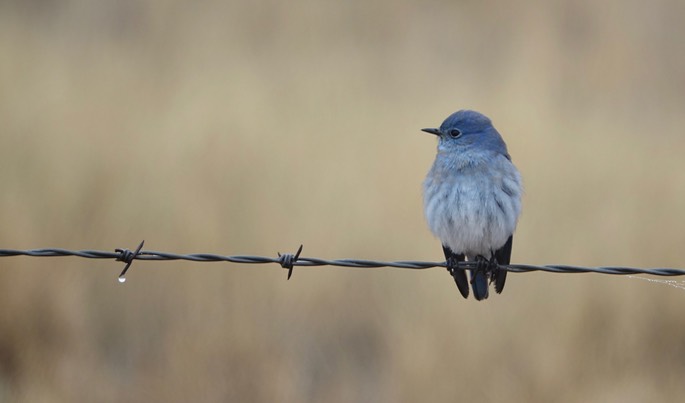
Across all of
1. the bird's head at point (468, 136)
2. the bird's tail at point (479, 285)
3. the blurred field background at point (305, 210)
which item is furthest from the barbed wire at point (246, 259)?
the blurred field background at point (305, 210)

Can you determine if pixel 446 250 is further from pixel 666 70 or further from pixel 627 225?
pixel 666 70

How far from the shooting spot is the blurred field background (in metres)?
Answer: 6.47

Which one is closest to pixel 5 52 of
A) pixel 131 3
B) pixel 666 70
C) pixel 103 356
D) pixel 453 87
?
pixel 131 3

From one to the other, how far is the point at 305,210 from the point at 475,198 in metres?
1.97

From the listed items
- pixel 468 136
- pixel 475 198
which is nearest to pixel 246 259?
pixel 475 198

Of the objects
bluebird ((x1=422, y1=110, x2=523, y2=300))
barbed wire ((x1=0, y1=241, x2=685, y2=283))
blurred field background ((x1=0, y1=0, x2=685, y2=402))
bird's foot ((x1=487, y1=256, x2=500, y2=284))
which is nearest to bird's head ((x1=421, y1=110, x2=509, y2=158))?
bluebird ((x1=422, y1=110, x2=523, y2=300))

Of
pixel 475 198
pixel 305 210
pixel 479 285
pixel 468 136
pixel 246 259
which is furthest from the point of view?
pixel 305 210

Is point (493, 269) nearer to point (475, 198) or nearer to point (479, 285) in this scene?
point (479, 285)

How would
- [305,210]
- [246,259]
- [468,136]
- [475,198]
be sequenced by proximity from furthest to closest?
1. [305,210]
2. [468,136]
3. [475,198]
4. [246,259]

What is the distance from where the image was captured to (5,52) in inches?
331

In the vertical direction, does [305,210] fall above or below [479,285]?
above

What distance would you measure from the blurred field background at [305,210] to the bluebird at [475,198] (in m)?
0.80

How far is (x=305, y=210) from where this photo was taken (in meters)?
7.42

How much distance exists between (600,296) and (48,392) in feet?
11.8
